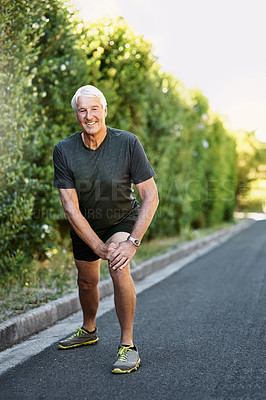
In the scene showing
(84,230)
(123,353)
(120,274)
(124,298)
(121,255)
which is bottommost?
(123,353)

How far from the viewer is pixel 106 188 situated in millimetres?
3738

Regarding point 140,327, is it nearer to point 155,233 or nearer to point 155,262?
point 155,262

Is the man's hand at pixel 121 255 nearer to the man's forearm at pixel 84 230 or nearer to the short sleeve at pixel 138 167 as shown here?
the man's forearm at pixel 84 230

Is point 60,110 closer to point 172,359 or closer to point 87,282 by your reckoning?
point 87,282

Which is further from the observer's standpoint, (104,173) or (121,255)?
(104,173)

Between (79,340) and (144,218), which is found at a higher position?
(144,218)

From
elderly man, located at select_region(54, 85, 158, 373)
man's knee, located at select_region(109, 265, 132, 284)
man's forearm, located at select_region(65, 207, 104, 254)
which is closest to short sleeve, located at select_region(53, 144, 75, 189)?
elderly man, located at select_region(54, 85, 158, 373)

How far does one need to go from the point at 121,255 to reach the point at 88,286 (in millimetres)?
716

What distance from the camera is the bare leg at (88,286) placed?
4016mm

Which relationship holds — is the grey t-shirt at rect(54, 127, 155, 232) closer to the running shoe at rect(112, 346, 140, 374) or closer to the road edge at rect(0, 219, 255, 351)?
the running shoe at rect(112, 346, 140, 374)

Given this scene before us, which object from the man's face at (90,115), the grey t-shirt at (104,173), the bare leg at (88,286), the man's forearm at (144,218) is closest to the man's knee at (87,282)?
the bare leg at (88,286)

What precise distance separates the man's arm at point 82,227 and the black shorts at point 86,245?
137 mm

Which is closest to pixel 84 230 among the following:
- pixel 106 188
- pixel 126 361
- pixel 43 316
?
pixel 106 188

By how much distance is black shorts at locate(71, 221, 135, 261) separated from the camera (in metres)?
3.75
